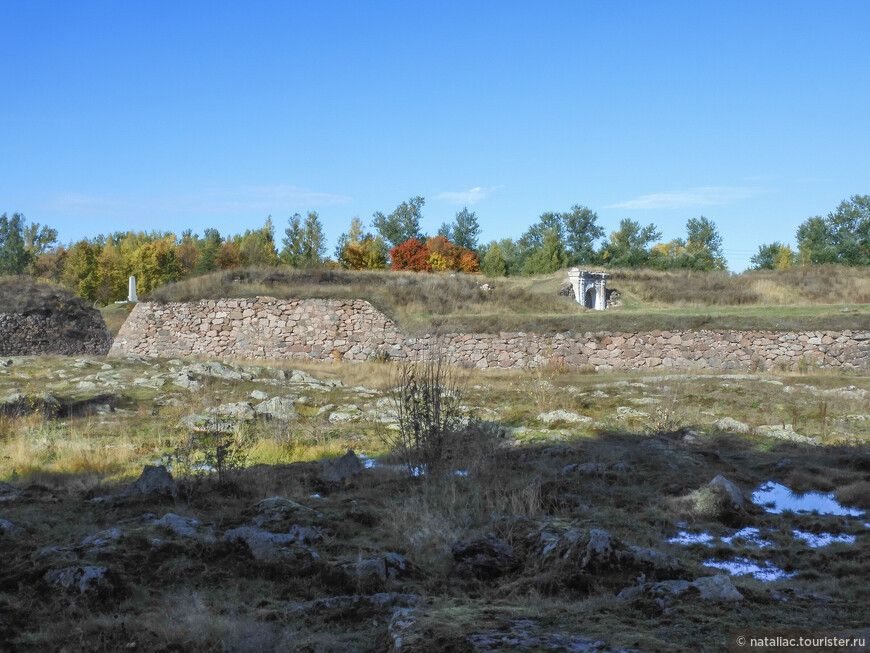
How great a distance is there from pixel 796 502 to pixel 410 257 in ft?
187

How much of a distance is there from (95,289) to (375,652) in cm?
6471

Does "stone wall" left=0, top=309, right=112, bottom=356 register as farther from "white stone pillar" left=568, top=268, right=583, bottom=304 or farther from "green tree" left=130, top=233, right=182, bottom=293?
"green tree" left=130, top=233, right=182, bottom=293

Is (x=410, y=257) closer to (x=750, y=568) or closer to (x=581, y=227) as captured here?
(x=581, y=227)

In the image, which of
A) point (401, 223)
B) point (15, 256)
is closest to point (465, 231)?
point (401, 223)

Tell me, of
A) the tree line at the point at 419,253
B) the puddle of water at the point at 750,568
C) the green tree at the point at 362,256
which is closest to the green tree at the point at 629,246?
the tree line at the point at 419,253

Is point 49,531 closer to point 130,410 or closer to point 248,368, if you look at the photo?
point 130,410

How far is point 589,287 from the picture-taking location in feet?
124

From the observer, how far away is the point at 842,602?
379 cm

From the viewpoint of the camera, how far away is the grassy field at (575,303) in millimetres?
22234

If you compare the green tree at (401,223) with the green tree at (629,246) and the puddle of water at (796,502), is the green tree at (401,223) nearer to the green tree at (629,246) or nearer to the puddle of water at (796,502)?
the green tree at (629,246)

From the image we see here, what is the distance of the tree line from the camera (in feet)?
193

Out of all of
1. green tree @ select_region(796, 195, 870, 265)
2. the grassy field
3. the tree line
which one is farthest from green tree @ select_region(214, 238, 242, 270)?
green tree @ select_region(796, 195, 870, 265)

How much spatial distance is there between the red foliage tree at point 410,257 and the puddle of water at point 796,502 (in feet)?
178

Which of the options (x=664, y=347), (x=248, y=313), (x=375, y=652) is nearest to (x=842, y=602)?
(x=375, y=652)
